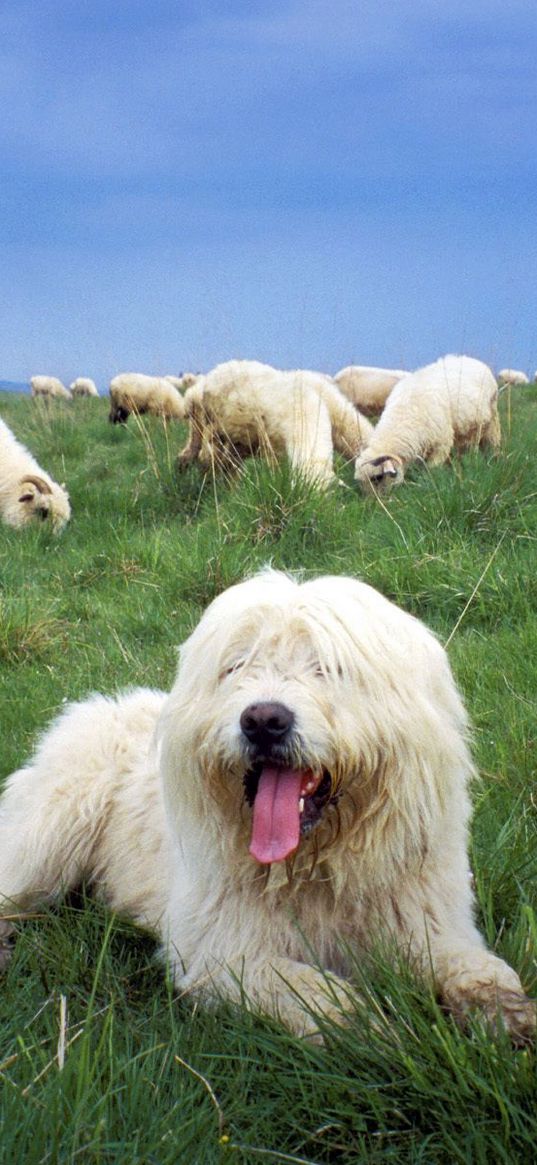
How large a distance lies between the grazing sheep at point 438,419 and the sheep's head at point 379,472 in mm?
90

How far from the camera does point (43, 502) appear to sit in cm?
1203

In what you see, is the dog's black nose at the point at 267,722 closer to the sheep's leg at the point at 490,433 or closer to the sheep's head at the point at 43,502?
the sheep's head at the point at 43,502

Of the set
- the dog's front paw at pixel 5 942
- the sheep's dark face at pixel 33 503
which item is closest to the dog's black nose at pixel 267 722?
the dog's front paw at pixel 5 942

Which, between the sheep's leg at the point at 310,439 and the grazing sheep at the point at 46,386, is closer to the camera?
the sheep's leg at the point at 310,439

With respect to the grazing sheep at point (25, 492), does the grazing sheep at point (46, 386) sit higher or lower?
lower

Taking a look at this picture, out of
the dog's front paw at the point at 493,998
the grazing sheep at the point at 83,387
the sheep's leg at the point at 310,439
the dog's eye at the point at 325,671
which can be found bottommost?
the grazing sheep at the point at 83,387

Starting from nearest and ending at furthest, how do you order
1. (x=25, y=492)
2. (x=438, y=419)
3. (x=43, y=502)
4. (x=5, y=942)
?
1. (x=5, y=942)
2. (x=43, y=502)
3. (x=25, y=492)
4. (x=438, y=419)

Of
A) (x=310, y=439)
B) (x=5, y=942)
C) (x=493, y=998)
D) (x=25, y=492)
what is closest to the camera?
(x=493, y=998)

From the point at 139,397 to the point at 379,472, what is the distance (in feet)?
37.1

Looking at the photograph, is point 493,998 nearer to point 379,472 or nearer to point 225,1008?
point 225,1008

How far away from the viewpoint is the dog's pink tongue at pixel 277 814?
10.2 feet

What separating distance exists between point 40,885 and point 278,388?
854 centimetres

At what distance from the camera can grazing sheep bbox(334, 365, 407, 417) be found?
21.8 metres

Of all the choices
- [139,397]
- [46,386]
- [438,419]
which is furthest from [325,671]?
[46,386]
